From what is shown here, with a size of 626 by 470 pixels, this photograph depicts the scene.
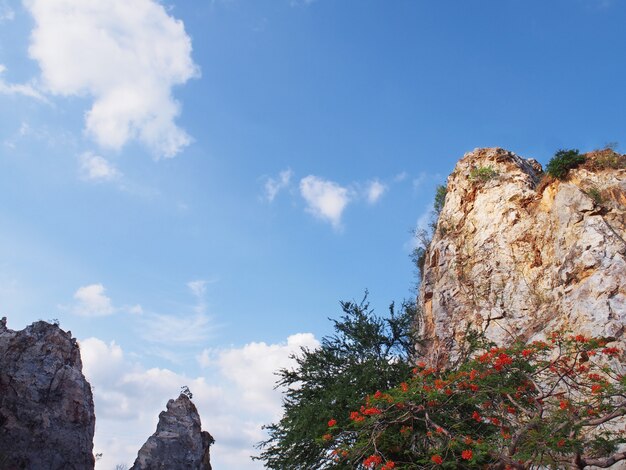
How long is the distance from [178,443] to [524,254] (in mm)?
33844

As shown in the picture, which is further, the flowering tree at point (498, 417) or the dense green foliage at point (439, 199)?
the dense green foliage at point (439, 199)

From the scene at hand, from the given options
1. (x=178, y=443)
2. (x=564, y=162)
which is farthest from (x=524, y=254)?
(x=178, y=443)

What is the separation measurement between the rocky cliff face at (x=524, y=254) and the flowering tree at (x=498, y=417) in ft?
35.7

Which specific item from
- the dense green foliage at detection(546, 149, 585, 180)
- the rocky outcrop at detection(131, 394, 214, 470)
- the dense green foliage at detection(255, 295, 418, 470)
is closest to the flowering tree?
the dense green foliage at detection(255, 295, 418, 470)

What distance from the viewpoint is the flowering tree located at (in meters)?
10.1

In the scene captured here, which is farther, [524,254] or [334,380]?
[524,254]

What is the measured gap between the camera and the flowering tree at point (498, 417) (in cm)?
1014

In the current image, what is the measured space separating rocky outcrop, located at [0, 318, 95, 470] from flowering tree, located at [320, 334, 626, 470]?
30.6 meters

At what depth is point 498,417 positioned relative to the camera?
12219mm

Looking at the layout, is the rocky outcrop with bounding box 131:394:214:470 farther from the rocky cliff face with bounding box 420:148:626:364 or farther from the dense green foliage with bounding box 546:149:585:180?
the dense green foliage with bounding box 546:149:585:180

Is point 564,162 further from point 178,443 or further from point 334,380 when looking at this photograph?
point 178,443

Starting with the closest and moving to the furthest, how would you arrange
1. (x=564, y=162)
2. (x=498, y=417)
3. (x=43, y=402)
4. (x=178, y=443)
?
(x=498, y=417) → (x=564, y=162) → (x=43, y=402) → (x=178, y=443)

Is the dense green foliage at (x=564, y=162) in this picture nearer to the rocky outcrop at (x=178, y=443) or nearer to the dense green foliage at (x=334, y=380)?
the dense green foliage at (x=334, y=380)

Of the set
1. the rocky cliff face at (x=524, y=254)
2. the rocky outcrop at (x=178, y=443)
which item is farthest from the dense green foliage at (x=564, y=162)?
the rocky outcrop at (x=178, y=443)
